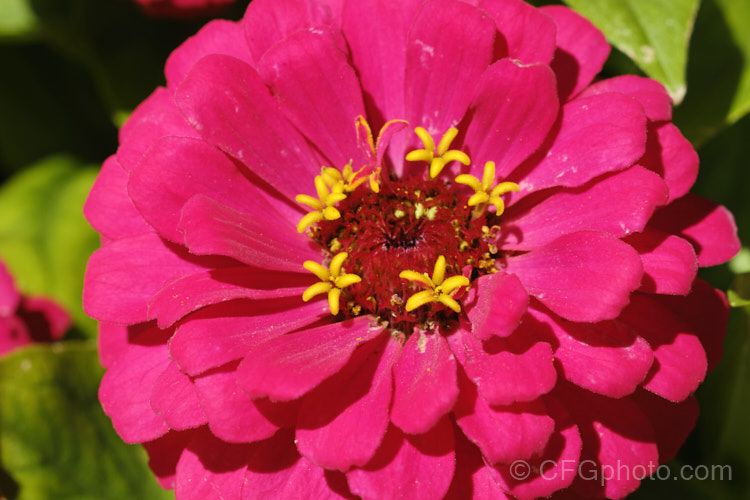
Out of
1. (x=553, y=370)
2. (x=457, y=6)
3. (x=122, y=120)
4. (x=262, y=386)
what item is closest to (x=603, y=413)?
(x=553, y=370)

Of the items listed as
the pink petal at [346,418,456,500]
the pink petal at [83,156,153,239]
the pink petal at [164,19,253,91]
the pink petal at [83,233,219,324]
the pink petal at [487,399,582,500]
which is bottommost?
the pink petal at [487,399,582,500]

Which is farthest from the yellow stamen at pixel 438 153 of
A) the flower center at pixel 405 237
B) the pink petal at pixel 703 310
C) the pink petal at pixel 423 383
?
the pink petal at pixel 703 310

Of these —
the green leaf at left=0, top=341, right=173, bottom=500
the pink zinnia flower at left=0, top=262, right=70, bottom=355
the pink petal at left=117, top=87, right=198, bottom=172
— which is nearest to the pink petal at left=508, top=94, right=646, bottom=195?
the pink petal at left=117, top=87, right=198, bottom=172

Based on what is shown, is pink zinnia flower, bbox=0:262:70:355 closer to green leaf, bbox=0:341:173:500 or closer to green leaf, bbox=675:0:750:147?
green leaf, bbox=0:341:173:500

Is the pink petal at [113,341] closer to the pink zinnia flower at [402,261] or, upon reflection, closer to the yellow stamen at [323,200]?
the pink zinnia flower at [402,261]

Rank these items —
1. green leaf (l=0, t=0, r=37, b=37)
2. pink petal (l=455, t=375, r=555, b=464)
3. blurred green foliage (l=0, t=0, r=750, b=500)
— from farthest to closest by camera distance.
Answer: green leaf (l=0, t=0, r=37, b=37) < blurred green foliage (l=0, t=0, r=750, b=500) < pink petal (l=455, t=375, r=555, b=464)

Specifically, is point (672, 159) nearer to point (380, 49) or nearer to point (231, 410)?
point (380, 49)

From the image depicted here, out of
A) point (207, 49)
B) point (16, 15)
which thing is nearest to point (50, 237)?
point (16, 15)
